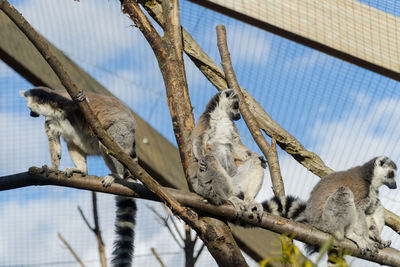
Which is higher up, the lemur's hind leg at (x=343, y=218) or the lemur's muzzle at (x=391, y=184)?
the lemur's muzzle at (x=391, y=184)

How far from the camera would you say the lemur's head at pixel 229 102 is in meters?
4.11

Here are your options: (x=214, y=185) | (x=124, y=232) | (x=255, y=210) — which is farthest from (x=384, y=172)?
(x=124, y=232)

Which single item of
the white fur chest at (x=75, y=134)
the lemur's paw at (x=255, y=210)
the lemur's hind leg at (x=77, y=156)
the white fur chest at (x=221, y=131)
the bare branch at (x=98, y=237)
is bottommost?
the bare branch at (x=98, y=237)

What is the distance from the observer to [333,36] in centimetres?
308

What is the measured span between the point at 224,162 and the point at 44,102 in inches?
75.6

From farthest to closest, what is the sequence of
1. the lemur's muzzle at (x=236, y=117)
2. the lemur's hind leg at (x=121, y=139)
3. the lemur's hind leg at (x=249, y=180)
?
1. the lemur's hind leg at (x=121, y=139)
2. the lemur's muzzle at (x=236, y=117)
3. the lemur's hind leg at (x=249, y=180)

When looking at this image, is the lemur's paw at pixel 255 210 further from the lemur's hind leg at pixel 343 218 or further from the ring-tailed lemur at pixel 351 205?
the lemur's hind leg at pixel 343 218

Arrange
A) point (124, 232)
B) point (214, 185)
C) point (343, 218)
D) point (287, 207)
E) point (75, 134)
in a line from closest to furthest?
1. point (214, 185)
2. point (287, 207)
3. point (343, 218)
4. point (124, 232)
5. point (75, 134)

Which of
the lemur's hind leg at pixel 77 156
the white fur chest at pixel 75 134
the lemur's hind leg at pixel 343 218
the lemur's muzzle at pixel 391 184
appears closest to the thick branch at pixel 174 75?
the lemur's hind leg at pixel 343 218

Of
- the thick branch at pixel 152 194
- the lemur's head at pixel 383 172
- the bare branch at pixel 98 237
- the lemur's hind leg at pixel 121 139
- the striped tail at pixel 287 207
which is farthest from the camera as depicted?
the lemur's hind leg at pixel 121 139

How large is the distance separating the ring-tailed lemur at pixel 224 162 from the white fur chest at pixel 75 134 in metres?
1.17

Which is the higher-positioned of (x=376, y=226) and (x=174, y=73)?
(x=174, y=73)

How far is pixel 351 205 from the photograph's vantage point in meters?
4.03

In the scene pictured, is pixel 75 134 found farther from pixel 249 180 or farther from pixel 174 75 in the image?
pixel 249 180
